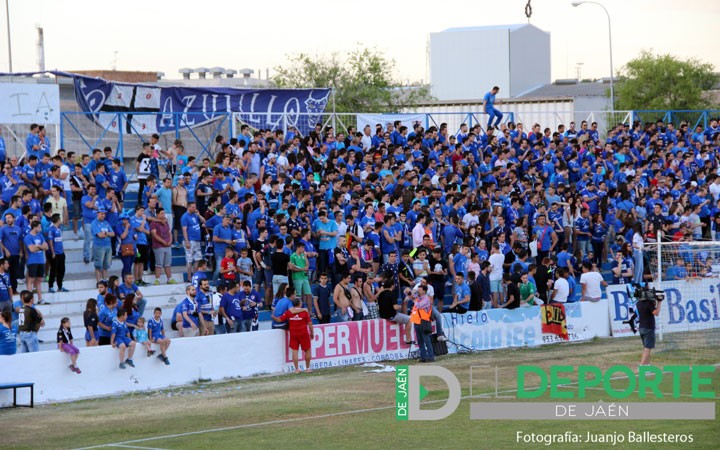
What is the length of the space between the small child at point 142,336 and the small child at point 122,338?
0.32 metres

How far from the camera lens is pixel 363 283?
2664 centimetres

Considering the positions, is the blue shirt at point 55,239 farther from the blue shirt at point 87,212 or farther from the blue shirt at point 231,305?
the blue shirt at point 231,305

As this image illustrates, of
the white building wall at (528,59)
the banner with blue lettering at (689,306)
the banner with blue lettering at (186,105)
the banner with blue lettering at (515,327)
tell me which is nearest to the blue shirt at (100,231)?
the banner with blue lettering at (186,105)

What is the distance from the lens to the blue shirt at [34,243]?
2361cm

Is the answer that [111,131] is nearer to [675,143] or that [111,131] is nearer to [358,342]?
[358,342]

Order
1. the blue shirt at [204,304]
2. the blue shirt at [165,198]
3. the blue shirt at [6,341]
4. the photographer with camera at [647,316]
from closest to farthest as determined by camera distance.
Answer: the blue shirt at [6,341] → the photographer with camera at [647,316] → the blue shirt at [204,304] → the blue shirt at [165,198]

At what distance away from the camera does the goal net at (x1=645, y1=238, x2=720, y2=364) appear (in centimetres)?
2827

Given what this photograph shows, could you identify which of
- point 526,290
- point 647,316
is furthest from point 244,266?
point 647,316

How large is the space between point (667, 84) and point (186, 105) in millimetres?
57693

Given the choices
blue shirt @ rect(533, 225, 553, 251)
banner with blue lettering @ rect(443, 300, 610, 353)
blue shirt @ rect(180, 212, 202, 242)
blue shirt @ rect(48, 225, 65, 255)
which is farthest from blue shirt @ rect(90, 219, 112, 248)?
blue shirt @ rect(533, 225, 553, 251)

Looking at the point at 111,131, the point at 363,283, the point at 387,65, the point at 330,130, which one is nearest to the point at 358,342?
the point at 363,283

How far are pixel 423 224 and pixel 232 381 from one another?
24.2ft

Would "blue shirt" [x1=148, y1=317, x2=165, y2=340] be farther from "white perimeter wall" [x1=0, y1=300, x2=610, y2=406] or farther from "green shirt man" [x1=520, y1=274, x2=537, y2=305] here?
"green shirt man" [x1=520, y1=274, x2=537, y2=305]

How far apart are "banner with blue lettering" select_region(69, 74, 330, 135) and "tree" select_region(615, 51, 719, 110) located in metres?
52.7
